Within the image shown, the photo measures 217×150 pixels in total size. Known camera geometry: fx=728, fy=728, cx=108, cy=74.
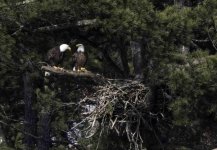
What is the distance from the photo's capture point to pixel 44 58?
12.7 meters

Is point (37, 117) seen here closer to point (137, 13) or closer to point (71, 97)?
point (71, 97)

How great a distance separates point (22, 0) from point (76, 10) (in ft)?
3.46

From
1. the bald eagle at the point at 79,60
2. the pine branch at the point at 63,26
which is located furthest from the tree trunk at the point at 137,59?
the pine branch at the point at 63,26

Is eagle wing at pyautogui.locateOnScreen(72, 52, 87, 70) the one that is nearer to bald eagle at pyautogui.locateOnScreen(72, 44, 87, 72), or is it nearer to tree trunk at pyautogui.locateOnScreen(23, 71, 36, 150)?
bald eagle at pyautogui.locateOnScreen(72, 44, 87, 72)

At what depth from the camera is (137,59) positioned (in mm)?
12477

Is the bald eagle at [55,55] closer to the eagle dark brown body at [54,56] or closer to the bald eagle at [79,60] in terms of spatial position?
the eagle dark brown body at [54,56]

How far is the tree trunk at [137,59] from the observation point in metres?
12.1

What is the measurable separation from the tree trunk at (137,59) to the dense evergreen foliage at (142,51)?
1.4 inches

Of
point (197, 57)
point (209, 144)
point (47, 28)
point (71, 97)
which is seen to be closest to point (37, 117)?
point (71, 97)

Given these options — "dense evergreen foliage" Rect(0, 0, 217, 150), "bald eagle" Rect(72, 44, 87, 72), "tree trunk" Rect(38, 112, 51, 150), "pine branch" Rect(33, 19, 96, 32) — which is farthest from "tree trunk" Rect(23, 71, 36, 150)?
"bald eagle" Rect(72, 44, 87, 72)

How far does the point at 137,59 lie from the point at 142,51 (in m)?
0.62

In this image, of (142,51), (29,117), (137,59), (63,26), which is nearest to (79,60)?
(63,26)

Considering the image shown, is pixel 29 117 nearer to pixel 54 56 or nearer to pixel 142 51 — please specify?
pixel 54 56

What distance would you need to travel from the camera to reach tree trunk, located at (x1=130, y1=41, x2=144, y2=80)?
12.1 m
